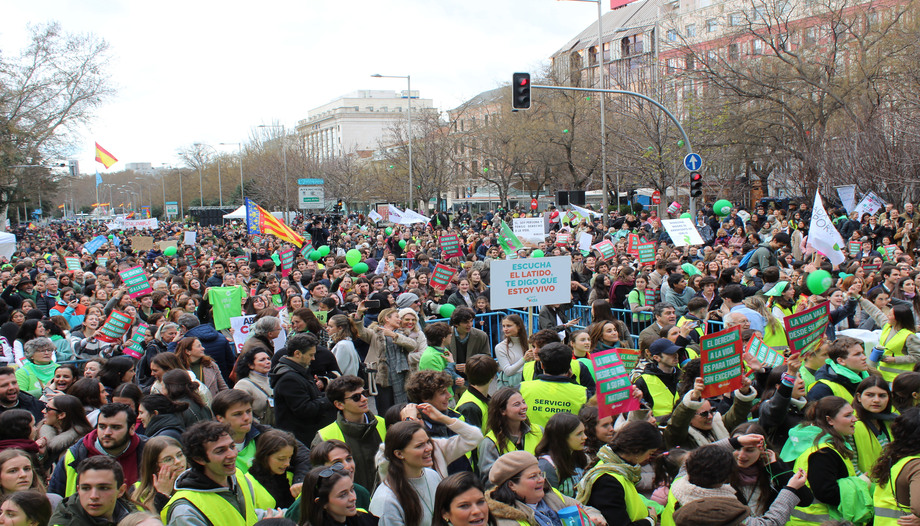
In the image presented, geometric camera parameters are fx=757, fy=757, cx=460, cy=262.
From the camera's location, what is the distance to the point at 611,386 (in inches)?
210

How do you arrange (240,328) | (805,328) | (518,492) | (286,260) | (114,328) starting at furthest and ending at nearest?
1. (286,260)
2. (240,328)
3. (114,328)
4. (805,328)
5. (518,492)

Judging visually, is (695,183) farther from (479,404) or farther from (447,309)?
(479,404)

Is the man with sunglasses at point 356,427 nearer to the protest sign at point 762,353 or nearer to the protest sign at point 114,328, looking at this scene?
the protest sign at point 762,353

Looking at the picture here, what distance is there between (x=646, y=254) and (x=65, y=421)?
34.5ft

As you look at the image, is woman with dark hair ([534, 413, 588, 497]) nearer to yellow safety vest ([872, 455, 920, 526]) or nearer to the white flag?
yellow safety vest ([872, 455, 920, 526])

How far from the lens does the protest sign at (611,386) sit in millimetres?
5234

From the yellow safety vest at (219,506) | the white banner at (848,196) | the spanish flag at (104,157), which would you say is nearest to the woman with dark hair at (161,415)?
the yellow safety vest at (219,506)

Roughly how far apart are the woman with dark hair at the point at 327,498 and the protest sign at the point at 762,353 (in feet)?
11.3

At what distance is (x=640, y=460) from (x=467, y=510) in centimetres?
127

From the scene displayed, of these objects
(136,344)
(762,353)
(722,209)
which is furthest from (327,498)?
(722,209)

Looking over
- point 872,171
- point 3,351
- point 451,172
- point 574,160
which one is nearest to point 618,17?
point 451,172

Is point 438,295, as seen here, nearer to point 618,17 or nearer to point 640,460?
point 640,460

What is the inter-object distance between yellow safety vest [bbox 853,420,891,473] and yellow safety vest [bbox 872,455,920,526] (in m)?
0.45

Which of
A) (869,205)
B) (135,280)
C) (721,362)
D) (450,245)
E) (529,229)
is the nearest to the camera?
(721,362)
